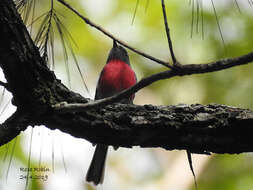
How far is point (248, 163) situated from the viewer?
6586 mm

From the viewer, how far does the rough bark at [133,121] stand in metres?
2.58

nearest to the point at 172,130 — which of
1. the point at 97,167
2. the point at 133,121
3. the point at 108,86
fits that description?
the point at 133,121

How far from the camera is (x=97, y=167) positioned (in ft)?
16.2

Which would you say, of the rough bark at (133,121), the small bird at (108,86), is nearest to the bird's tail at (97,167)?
the small bird at (108,86)

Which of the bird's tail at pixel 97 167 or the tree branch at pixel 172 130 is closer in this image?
the tree branch at pixel 172 130

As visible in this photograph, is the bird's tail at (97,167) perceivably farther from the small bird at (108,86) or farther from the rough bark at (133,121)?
the rough bark at (133,121)

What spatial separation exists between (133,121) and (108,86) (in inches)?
103

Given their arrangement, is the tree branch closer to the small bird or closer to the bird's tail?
the small bird

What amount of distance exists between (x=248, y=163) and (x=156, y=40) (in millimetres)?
2634

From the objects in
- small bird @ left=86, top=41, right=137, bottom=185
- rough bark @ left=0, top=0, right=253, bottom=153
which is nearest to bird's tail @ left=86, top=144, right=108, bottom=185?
small bird @ left=86, top=41, right=137, bottom=185

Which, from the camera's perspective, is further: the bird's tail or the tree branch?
the bird's tail

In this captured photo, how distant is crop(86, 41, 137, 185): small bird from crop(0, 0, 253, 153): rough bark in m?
2.01

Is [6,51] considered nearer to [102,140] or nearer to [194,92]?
[102,140]

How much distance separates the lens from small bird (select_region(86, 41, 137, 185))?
16.2 ft
